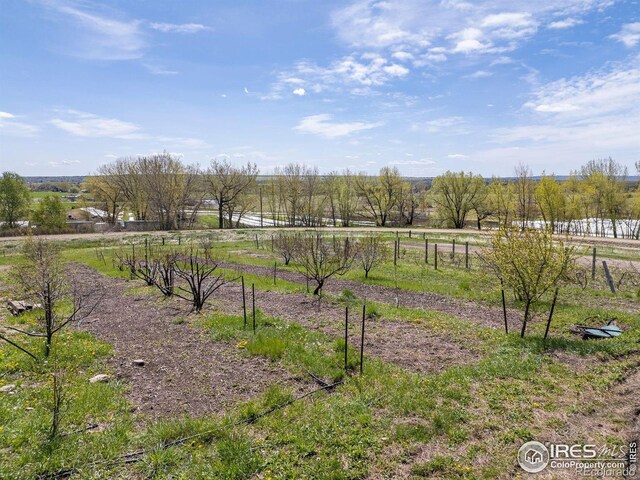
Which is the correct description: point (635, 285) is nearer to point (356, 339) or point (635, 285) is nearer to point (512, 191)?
point (356, 339)

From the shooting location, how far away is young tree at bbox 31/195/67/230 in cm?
3888

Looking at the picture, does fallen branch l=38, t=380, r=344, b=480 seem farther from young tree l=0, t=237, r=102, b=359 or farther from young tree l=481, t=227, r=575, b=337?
young tree l=481, t=227, r=575, b=337

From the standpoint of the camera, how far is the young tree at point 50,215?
38875 mm

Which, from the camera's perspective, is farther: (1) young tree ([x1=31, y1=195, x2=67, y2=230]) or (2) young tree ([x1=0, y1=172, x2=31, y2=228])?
(2) young tree ([x1=0, y1=172, x2=31, y2=228])

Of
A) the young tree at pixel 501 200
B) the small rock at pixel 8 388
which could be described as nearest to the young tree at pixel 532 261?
the small rock at pixel 8 388

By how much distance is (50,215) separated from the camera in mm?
38906

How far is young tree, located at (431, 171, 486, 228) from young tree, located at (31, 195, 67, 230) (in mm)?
47048

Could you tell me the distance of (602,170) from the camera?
48.1 metres

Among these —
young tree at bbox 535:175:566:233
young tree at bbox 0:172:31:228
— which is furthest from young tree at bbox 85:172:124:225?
young tree at bbox 535:175:566:233

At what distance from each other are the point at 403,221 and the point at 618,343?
50.8 meters

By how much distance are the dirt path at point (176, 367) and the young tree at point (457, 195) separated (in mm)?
48048

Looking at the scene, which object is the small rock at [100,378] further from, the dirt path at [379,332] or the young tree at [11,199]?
the young tree at [11,199]

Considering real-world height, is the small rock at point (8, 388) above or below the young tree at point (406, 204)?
below

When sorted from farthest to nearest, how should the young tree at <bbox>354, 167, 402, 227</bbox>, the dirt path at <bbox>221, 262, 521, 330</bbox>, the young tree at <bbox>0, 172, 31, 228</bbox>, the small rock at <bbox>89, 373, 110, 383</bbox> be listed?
the young tree at <bbox>354, 167, 402, 227</bbox>, the young tree at <bbox>0, 172, 31, 228</bbox>, the dirt path at <bbox>221, 262, 521, 330</bbox>, the small rock at <bbox>89, 373, 110, 383</bbox>
